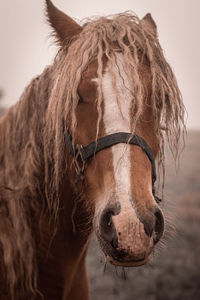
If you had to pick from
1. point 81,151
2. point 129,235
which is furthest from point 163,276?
point 129,235

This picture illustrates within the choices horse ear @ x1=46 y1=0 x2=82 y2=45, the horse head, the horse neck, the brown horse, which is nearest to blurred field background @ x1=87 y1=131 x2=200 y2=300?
the brown horse

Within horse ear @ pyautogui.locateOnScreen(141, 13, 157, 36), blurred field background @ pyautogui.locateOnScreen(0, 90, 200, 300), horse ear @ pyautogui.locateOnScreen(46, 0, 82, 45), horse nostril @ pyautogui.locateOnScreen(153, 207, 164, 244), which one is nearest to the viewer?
horse nostril @ pyautogui.locateOnScreen(153, 207, 164, 244)

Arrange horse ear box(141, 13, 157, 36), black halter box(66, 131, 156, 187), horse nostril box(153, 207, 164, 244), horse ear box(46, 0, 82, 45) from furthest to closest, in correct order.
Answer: horse ear box(141, 13, 157, 36)
horse ear box(46, 0, 82, 45)
black halter box(66, 131, 156, 187)
horse nostril box(153, 207, 164, 244)

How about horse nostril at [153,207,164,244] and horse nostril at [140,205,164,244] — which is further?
horse nostril at [153,207,164,244]

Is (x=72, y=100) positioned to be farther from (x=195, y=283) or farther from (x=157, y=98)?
(x=195, y=283)

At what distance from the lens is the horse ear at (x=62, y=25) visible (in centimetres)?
206

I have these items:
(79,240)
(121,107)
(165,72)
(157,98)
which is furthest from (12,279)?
(165,72)

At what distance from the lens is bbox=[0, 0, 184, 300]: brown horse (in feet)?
5.02

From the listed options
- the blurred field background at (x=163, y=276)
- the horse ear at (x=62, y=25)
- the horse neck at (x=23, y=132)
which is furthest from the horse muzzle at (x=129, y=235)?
the blurred field background at (x=163, y=276)

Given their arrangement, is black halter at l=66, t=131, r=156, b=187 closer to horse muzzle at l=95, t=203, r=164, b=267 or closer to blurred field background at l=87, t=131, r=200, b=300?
horse muzzle at l=95, t=203, r=164, b=267

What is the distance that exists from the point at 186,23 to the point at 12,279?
206 m

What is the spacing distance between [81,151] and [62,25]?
1.03 meters

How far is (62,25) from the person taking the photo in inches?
82.4

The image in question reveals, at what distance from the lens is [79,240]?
2.18 metres
